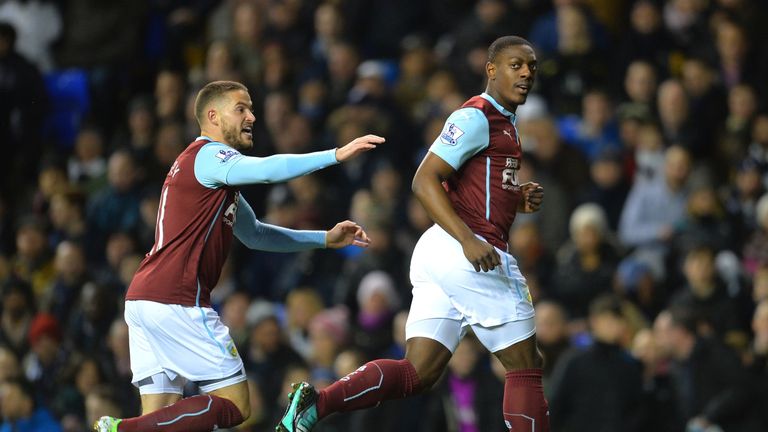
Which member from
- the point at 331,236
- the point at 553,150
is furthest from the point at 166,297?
the point at 553,150

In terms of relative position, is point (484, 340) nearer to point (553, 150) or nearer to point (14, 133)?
point (553, 150)

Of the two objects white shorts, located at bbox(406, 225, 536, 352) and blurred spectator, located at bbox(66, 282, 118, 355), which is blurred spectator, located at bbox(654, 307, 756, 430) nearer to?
white shorts, located at bbox(406, 225, 536, 352)

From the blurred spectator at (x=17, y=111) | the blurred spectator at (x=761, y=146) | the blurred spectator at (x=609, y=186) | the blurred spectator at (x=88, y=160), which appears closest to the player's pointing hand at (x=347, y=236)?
the blurred spectator at (x=609, y=186)

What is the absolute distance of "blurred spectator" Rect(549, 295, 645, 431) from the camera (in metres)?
10.2

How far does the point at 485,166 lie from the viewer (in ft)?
23.8

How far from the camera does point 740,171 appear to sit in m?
11.7

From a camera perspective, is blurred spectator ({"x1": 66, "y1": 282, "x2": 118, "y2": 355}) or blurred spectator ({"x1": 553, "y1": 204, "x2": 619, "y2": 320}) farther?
blurred spectator ({"x1": 66, "y1": 282, "x2": 118, "y2": 355})

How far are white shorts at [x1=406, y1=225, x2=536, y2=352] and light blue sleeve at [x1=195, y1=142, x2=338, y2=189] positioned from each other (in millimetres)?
786

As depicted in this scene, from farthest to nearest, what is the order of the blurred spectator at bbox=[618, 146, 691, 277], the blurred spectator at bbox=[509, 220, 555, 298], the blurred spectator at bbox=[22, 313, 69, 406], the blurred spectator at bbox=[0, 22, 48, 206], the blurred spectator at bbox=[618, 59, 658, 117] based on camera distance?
the blurred spectator at bbox=[0, 22, 48, 206]
the blurred spectator at bbox=[22, 313, 69, 406]
the blurred spectator at bbox=[618, 59, 658, 117]
the blurred spectator at bbox=[618, 146, 691, 277]
the blurred spectator at bbox=[509, 220, 555, 298]

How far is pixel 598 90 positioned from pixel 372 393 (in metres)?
6.19

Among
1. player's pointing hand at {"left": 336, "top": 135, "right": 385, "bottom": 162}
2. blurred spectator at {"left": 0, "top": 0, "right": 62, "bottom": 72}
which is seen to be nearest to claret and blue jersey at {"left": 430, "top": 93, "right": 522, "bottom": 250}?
player's pointing hand at {"left": 336, "top": 135, "right": 385, "bottom": 162}

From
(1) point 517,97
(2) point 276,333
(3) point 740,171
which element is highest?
(1) point 517,97

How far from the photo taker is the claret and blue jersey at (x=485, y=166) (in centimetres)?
717

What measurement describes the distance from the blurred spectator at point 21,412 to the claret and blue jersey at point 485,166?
582 cm
